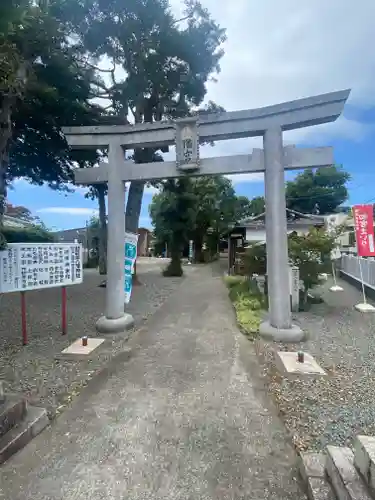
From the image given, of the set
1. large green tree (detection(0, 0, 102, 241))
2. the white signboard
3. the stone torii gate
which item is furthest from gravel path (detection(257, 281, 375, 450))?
large green tree (detection(0, 0, 102, 241))

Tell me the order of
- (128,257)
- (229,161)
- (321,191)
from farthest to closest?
(321,191) → (128,257) → (229,161)

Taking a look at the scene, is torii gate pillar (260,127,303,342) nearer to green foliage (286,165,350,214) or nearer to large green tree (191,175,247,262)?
large green tree (191,175,247,262)

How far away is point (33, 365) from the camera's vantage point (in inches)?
176

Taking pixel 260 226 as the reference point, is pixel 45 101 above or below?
above

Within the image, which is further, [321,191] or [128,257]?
[321,191]


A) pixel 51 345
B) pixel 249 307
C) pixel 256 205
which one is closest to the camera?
pixel 51 345

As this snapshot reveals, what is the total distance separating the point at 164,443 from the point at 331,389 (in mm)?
2078

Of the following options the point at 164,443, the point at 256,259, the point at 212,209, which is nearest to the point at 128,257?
the point at 164,443

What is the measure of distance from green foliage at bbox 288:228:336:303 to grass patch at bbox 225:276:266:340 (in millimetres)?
1337

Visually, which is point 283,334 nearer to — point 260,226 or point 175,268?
point 260,226

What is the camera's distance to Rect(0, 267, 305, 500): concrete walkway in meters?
2.24

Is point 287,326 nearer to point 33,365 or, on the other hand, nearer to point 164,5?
point 33,365

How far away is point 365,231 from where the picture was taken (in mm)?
8578

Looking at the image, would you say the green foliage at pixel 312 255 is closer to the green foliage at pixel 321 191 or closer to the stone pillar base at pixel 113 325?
the stone pillar base at pixel 113 325
